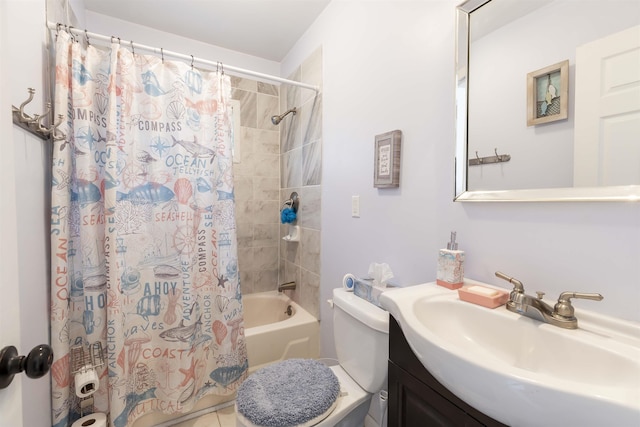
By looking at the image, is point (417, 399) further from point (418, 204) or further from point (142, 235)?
point (142, 235)

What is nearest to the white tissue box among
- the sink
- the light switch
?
the sink

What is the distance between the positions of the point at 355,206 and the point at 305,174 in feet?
2.21

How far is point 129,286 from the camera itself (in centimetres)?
135

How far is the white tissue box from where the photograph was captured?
3.71 feet

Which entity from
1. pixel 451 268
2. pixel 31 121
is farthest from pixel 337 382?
pixel 31 121

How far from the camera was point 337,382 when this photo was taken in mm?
1072

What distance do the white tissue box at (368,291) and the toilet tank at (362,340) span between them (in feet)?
0.07

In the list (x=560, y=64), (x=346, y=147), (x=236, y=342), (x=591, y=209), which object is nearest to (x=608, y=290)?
(x=591, y=209)

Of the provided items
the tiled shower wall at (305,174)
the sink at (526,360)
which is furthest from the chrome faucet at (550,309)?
the tiled shower wall at (305,174)

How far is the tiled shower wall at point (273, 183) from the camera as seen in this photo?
2.02 metres

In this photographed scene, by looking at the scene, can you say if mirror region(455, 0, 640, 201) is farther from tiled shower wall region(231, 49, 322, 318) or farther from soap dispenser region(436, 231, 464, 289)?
tiled shower wall region(231, 49, 322, 318)

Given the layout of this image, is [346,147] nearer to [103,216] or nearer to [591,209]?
[591,209]

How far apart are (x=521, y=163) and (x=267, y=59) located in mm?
2308

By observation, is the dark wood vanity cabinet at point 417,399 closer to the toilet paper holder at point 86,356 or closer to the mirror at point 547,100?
the mirror at point 547,100
